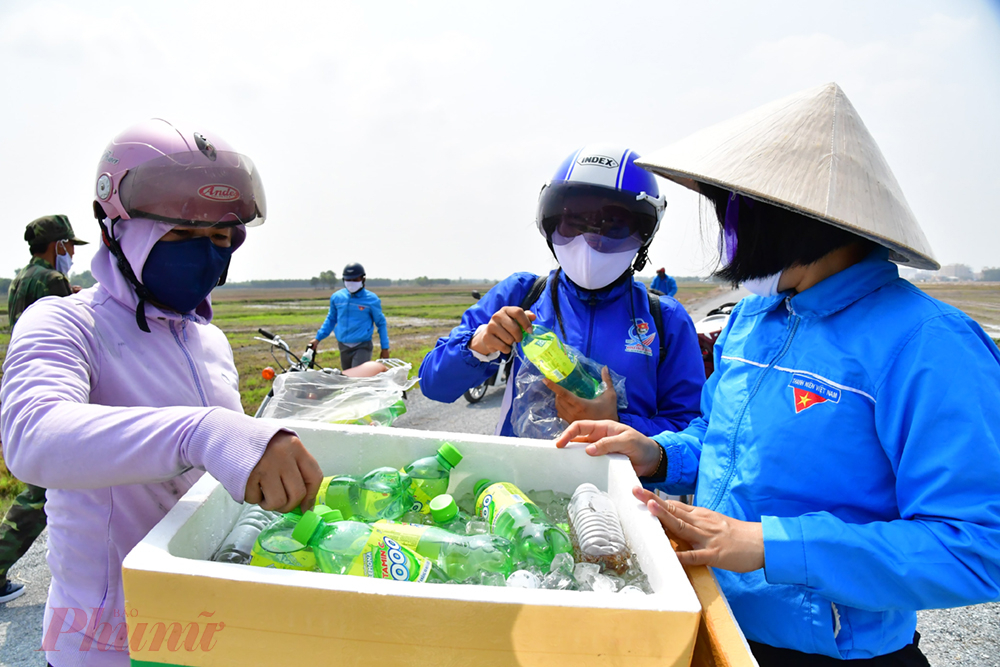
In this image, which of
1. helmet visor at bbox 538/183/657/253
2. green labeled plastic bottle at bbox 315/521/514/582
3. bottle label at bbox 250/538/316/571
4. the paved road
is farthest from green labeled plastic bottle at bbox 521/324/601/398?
the paved road

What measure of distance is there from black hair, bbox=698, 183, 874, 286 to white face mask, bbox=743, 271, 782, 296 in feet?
0.05

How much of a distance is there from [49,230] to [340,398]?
380 centimetres

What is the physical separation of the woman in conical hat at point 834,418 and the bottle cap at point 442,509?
49 centimetres

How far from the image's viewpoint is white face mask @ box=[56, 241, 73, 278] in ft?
15.9

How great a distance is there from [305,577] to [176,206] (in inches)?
47.6

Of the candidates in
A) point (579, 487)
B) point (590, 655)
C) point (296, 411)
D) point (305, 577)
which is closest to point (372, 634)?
point (305, 577)

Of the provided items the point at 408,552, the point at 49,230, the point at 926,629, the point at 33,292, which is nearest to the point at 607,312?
the point at 408,552

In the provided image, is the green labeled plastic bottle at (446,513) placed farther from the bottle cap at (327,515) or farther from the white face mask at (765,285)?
the white face mask at (765,285)

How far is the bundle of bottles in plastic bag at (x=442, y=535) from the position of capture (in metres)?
1.13

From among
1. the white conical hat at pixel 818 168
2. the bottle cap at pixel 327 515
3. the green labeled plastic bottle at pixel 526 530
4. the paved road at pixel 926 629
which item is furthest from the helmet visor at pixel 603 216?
the paved road at pixel 926 629

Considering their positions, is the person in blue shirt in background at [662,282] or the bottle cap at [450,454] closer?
the bottle cap at [450,454]

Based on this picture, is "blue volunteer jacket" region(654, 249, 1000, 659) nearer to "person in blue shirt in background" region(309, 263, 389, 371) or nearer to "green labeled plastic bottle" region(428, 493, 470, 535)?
"green labeled plastic bottle" region(428, 493, 470, 535)

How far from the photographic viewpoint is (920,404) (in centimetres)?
108

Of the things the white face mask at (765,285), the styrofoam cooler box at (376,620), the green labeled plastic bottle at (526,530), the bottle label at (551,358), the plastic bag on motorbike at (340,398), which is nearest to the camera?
the styrofoam cooler box at (376,620)
